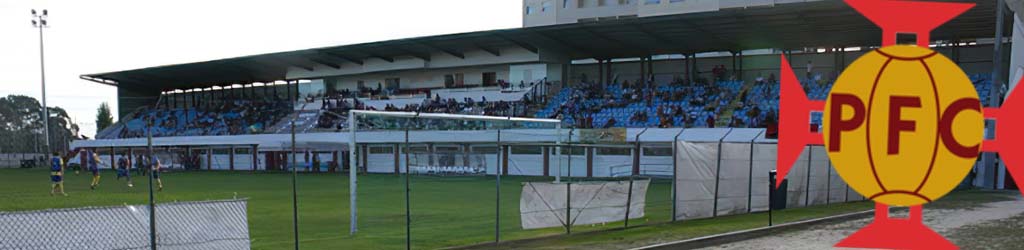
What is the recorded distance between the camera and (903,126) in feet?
9.80

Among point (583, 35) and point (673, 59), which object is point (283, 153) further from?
point (673, 59)

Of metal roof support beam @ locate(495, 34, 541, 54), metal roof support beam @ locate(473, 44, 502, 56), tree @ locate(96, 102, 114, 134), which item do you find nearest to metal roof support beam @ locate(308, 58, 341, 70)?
metal roof support beam @ locate(473, 44, 502, 56)

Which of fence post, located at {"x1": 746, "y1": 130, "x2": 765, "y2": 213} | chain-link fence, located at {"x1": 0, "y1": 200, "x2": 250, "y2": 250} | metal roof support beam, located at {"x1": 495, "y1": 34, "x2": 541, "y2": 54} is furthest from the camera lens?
metal roof support beam, located at {"x1": 495, "y1": 34, "x2": 541, "y2": 54}

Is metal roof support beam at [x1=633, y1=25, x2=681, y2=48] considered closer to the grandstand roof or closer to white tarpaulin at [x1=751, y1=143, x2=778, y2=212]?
the grandstand roof

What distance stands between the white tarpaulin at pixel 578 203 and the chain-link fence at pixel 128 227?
Result: 5.88m

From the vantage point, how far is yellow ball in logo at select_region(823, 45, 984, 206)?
2.96m

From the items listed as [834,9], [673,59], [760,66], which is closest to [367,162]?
[673,59]

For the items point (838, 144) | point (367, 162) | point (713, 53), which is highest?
point (713, 53)

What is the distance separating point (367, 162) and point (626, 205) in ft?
119

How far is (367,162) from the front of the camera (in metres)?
50.7

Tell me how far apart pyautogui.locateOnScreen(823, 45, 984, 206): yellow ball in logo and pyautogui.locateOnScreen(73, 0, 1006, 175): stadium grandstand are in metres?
29.6

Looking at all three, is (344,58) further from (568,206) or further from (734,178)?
(568,206)

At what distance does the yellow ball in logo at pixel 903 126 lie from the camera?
296 centimetres

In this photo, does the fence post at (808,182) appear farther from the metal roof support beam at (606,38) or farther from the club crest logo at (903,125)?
the metal roof support beam at (606,38)
